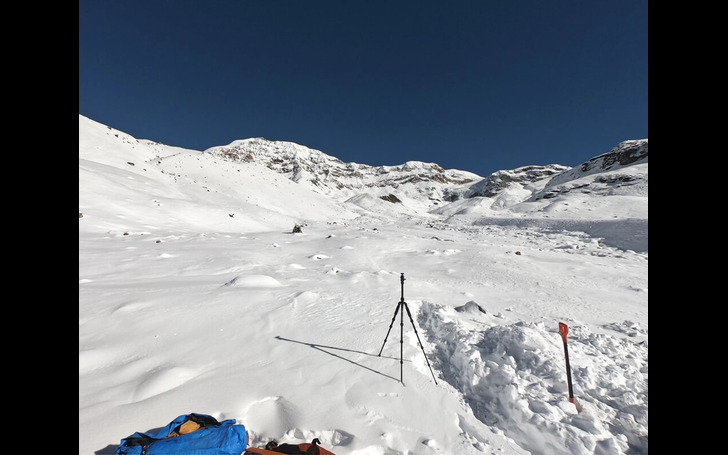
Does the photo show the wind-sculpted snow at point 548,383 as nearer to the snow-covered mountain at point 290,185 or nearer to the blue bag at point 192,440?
the blue bag at point 192,440

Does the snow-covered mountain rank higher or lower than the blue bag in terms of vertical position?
higher

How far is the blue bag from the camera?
233cm

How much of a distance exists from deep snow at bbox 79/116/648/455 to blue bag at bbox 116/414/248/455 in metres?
0.38

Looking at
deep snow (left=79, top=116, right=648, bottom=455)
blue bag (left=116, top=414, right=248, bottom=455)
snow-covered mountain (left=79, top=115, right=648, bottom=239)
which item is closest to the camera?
blue bag (left=116, top=414, right=248, bottom=455)

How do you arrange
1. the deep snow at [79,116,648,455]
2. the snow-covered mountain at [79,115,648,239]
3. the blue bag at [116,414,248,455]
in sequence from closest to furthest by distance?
the blue bag at [116,414,248,455]
the deep snow at [79,116,648,455]
the snow-covered mountain at [79,115,648,239]

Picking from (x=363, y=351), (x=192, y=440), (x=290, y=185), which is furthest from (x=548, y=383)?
(x=290, y=185)

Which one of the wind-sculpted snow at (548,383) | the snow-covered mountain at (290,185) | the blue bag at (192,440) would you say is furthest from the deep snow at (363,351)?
the snow-covered mountain at (290,185)

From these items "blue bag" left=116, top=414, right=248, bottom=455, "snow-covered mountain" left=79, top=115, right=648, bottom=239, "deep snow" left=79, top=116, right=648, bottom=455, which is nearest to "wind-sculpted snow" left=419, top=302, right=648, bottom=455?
"deep snow" left=79, top=116, right=648, bottom=455

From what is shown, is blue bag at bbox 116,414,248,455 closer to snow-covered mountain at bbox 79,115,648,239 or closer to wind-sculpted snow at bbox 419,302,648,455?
wind-sculpted snow at bbox 419,302,648,455

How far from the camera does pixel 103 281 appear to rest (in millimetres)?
7301

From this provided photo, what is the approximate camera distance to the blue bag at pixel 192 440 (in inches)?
91.7

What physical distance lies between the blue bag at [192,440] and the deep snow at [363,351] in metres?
0.38

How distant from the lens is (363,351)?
457 cm
